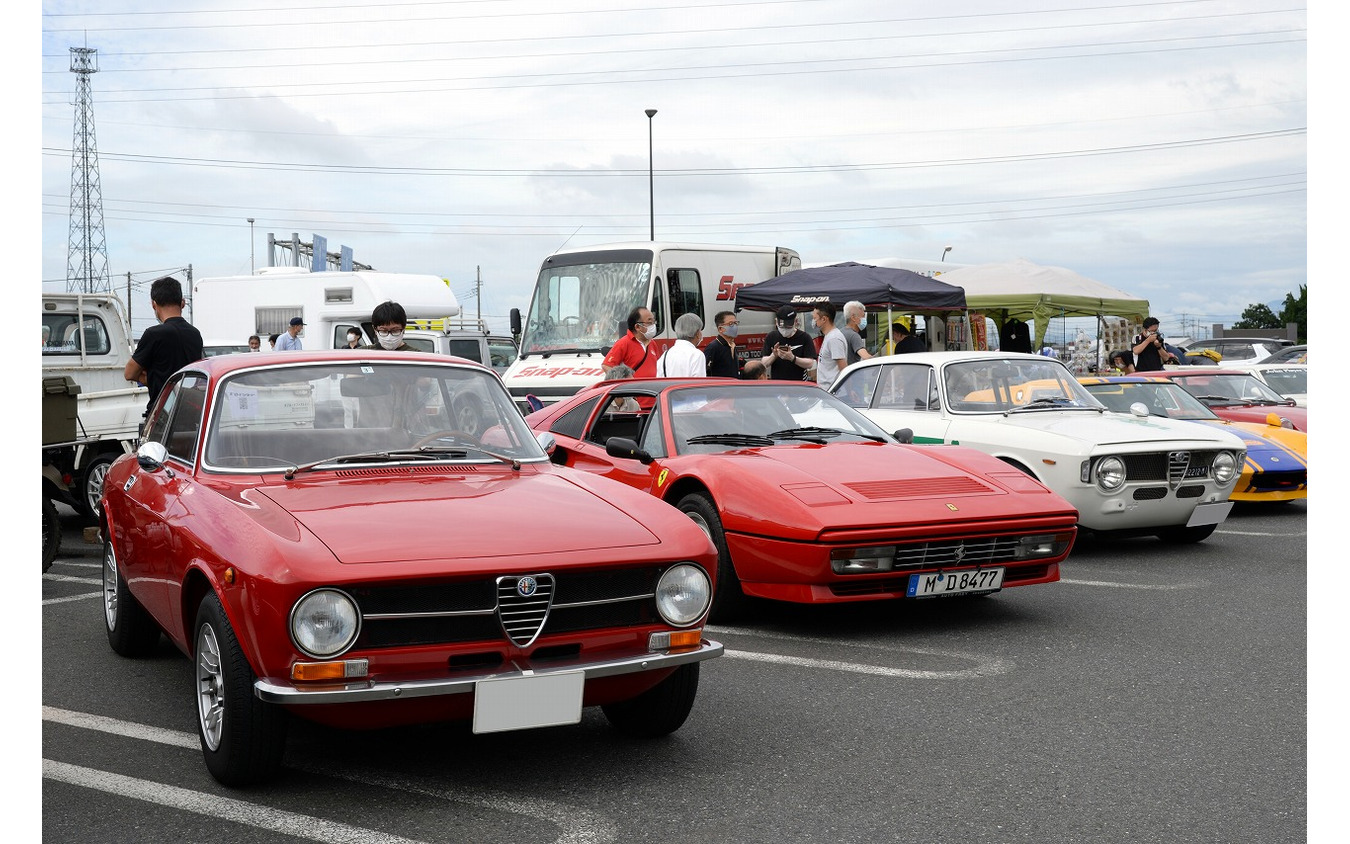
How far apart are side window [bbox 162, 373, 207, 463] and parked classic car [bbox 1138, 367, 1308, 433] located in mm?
9136

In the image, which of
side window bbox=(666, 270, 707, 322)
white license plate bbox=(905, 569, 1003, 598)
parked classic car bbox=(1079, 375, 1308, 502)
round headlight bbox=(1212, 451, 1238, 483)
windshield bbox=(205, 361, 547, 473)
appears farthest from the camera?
side window bbox=(666, 270, 707, 322)

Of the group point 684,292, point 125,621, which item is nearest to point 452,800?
point 125,621

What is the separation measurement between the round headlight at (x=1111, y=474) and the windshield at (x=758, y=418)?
6.13 ft

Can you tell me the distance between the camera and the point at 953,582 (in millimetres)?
6180

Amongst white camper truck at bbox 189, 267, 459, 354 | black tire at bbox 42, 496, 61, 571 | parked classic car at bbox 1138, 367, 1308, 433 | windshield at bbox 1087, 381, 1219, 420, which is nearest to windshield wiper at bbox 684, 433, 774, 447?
black tire at bbox 42, 496, 61, 571

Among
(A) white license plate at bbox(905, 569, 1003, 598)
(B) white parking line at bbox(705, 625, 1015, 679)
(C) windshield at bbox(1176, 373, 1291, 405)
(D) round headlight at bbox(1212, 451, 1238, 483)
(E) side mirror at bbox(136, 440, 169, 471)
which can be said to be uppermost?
(C) windshield at bbox(1176, 373, 1291, 405)

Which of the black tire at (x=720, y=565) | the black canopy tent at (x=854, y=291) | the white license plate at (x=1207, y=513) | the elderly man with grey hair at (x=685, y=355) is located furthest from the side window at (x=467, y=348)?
the black tire at (x=720, y=565)

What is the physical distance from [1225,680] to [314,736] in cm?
371

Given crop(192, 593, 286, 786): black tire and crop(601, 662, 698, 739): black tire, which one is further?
crop(601, 662, 698, 739): black tire

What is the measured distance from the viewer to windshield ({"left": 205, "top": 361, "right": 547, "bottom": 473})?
4828 mm

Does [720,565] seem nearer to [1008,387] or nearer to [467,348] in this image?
[1008,387]

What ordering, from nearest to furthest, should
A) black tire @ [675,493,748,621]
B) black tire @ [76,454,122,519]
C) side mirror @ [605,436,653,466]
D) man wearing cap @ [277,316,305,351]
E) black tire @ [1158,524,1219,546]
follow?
black tire @ [675,493,748,621], side mirror @ [605,436,653,466], black tire @ [1158,524,1219,546], black tire @ [76,454,122,519], man wearing cap @ [277,316,305,351]

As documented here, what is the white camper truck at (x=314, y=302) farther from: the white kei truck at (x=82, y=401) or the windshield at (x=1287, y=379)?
the windshield at (x=1287, y=379)

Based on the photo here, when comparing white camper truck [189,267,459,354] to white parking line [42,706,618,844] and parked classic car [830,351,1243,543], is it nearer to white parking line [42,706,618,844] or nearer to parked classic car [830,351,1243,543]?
parked classic car [830,351,1243,543]
